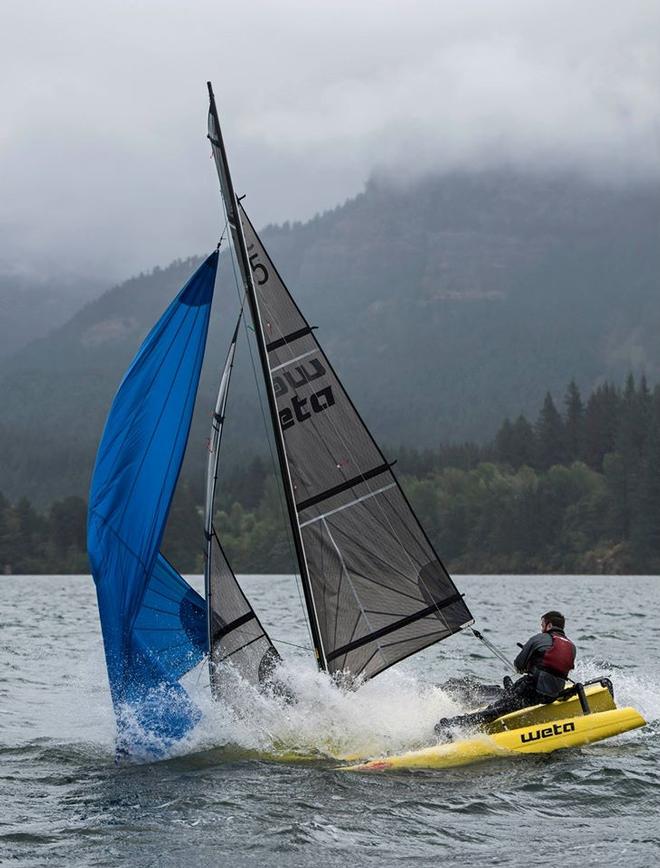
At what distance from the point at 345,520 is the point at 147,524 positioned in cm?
280

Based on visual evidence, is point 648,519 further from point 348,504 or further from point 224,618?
point 348,504

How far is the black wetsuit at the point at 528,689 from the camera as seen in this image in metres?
18.5

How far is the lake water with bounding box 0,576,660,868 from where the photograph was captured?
14086 mm

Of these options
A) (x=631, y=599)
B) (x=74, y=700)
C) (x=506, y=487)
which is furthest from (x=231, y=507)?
(x=74, y=700)

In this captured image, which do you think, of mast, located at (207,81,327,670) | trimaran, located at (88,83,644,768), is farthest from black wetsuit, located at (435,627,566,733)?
mast, located at (207,81,327,670)

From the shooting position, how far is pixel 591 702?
19219mm

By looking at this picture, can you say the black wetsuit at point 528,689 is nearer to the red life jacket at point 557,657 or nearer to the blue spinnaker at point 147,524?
the red life jacket at point 557,657

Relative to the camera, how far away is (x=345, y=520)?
59.7 ft

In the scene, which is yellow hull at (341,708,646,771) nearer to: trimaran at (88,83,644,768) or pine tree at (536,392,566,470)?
trimaran at (88,83,644,768)

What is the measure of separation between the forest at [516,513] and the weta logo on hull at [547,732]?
10159cm

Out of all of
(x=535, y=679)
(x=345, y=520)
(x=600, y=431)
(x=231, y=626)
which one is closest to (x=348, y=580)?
(x=345, y=520)

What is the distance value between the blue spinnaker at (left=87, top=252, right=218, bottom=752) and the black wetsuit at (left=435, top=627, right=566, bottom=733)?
4060 mm

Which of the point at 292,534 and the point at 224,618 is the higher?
the point at 292,534

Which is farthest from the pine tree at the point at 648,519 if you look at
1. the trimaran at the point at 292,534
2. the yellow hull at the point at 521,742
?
the trimaran at the point at 292,534
